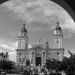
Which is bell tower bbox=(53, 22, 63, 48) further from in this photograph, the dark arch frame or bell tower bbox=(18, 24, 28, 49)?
the dark arch frame

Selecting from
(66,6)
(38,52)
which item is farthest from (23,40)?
(66,6)

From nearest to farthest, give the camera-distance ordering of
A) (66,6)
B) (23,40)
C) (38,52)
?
(66,6) < (38,52) < (23,40)

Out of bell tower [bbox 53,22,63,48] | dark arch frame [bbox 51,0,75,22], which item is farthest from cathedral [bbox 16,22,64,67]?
dark arch frame [bbox 51,0,75,22]

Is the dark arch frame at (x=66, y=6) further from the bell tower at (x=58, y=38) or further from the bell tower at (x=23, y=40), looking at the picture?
the bell tower at (x=23, y=40)

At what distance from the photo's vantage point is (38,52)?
73500 mm

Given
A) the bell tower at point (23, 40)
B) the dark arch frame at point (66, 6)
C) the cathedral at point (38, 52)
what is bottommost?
the dark arch frame at point (66, 6)

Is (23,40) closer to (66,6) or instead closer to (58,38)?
(58,38)

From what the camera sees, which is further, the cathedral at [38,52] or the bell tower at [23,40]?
the bell tower at [23,40]

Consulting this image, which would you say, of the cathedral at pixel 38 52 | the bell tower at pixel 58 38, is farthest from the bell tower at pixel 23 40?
the bell tower at pixel 58 38

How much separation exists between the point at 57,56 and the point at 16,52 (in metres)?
14.6

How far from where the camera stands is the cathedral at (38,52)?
237ft

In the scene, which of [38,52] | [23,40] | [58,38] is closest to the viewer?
[38,52]

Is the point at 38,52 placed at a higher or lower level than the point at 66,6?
higher

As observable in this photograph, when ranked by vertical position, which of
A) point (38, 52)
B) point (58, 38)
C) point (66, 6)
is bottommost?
point (66, 6)
